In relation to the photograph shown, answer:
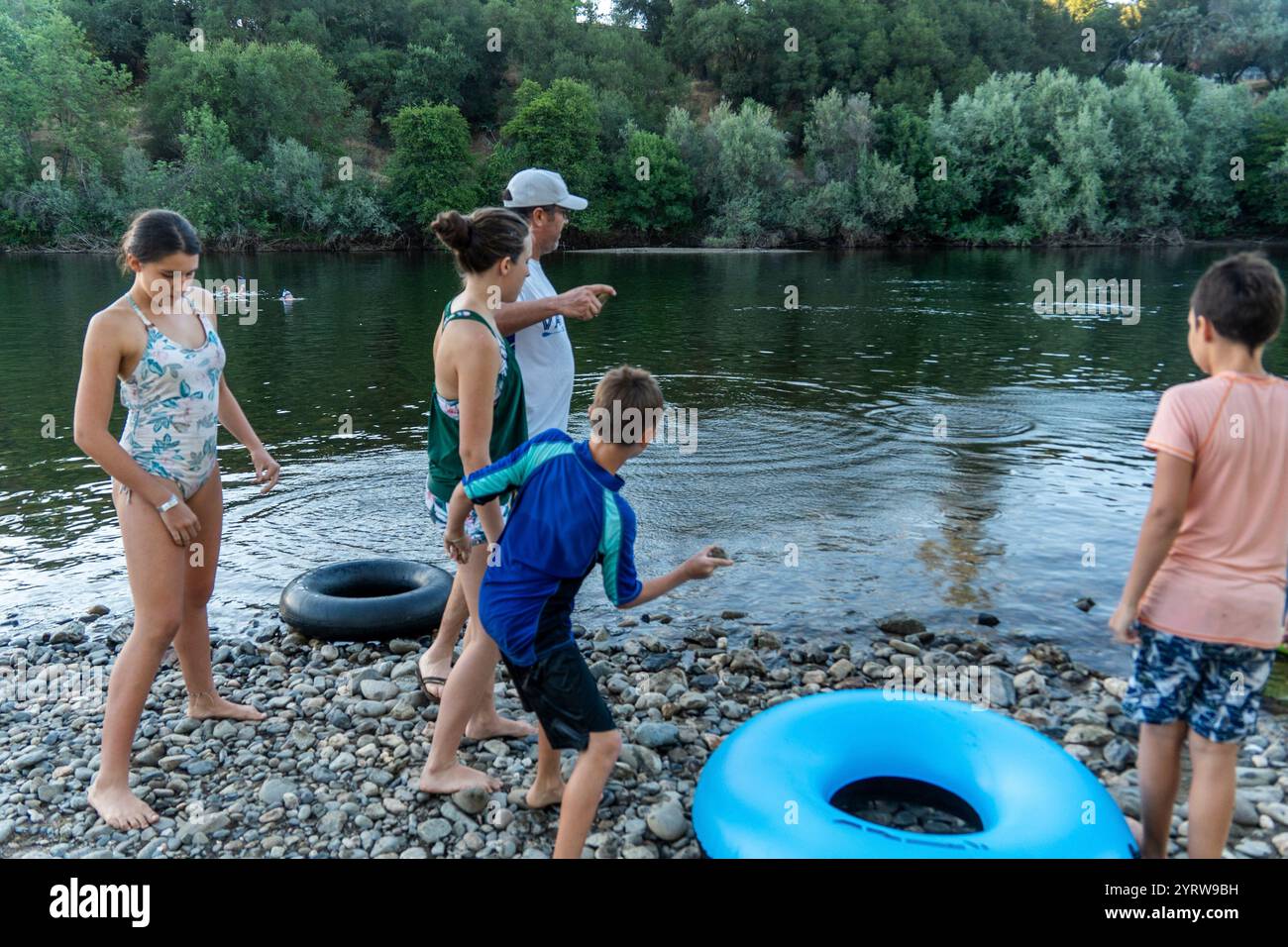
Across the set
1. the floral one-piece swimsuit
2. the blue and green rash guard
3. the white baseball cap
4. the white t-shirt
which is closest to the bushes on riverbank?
the white baseball cap

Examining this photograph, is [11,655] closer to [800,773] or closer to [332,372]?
[800,773]

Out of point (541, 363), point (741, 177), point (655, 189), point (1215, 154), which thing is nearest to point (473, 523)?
point (541, 363)

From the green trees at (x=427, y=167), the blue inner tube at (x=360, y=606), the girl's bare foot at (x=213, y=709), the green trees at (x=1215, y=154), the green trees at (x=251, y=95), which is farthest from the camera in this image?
the green trees at (x=251, y=95)

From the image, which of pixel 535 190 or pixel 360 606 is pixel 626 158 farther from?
pixel 535 190

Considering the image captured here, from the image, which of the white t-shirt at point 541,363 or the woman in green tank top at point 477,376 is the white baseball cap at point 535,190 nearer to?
the white t-shirt at point 541,363

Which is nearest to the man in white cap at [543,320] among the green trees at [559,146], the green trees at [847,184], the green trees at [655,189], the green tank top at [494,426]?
the green tank top at [494,426]

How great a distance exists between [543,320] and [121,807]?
291 centimetres

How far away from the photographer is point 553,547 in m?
3.57

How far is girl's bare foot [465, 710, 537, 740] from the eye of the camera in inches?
197

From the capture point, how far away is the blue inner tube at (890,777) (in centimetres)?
352

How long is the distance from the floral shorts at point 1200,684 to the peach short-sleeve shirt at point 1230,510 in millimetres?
65

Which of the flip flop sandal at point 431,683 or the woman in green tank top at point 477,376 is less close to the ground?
the woman in green tank top at point 477,376

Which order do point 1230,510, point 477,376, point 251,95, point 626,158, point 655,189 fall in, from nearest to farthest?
point 1230,510, point 477,376, point 655,189, point 626,158, point 251,95

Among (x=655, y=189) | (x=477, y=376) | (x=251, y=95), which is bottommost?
(x=477, y=376)
